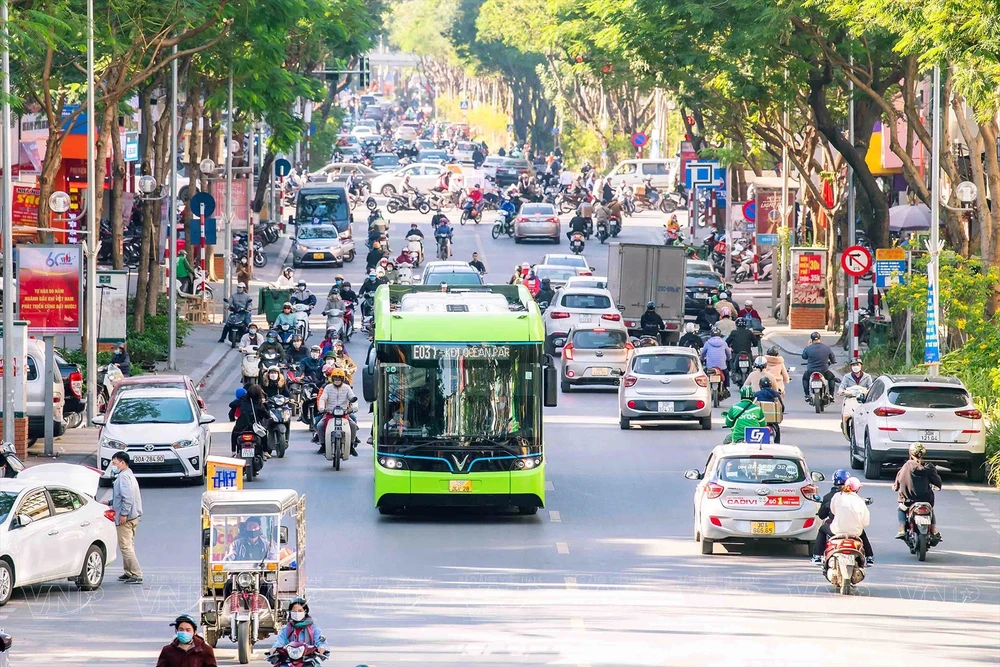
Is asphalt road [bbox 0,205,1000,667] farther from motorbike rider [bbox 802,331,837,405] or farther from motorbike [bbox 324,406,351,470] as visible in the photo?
motorbike rider [bbox 802,331,837,405]

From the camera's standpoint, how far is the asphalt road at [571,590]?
16.4 metres

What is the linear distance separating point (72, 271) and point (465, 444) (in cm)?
1054

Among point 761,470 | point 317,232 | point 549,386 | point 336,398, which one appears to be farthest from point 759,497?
point 317,232

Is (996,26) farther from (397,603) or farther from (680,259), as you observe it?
(680,259)

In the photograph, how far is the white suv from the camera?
90.6 ft

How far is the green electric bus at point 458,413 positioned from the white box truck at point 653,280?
75.0ft

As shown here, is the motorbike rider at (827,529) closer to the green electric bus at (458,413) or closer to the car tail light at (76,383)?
the green electric bus at (458,413)

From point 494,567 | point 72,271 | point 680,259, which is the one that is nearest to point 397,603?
point 494,567

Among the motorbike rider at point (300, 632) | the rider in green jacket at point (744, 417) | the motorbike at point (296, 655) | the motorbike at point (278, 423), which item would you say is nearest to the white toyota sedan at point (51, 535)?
the motorbike rider at point (300, 632)

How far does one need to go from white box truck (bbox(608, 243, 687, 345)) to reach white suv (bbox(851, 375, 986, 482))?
18.2 meters

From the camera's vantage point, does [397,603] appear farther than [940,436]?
No

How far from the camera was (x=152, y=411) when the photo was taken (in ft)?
91.7

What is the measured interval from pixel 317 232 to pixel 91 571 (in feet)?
156

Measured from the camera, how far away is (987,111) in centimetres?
A: 2858
